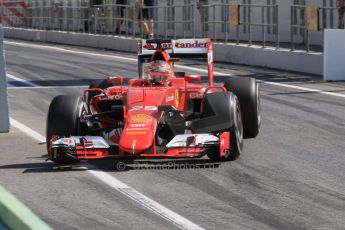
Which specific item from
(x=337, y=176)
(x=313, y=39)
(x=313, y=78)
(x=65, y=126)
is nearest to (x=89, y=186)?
(x=65, y=126)

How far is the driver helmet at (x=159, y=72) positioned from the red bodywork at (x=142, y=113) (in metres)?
0.07

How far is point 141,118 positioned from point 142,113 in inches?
6.8

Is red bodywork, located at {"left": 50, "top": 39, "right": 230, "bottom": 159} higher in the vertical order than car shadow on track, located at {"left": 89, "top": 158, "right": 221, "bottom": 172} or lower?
higher

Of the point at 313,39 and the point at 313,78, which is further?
the point at 313,39

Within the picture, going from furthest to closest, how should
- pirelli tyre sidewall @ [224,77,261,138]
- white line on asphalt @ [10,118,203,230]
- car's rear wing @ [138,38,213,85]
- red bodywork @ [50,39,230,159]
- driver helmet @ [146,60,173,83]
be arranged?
car's rear wing @ [138,38,213,85], pirelli tyre sidewall @ [224,77,261,138], driver helmet @ [146,60,173,83], red bodywork @ [50,39,230,159], white line on asphalt @ [10,118,203,230]

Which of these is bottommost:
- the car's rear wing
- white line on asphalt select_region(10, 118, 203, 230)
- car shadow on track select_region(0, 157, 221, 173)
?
white line on asphalt select_region(10, 118, 203, 230)

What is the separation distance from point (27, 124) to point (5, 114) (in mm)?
794

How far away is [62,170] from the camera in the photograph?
1144 cm

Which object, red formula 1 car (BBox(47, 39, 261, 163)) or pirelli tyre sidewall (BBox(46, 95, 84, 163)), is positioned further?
pirelli tyre sidewall (BBox(46, 95, 84, 163))

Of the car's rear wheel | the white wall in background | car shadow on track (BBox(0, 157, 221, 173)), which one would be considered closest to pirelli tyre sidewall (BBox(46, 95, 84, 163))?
car shadow on track (BBox(0, 157, 221, 173))

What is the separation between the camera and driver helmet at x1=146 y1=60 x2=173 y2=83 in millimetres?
12930

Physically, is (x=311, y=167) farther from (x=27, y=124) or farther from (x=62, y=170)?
(x=27, y=124)

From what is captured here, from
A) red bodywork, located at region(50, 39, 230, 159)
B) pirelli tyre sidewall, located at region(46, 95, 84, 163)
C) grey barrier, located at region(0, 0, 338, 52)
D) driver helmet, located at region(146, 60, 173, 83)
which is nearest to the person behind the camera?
red bodywork, located at region(50, 39, 230, 159)

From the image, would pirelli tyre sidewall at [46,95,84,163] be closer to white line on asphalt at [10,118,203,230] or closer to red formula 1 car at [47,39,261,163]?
red formula 1 car at [47,39,261,163]
